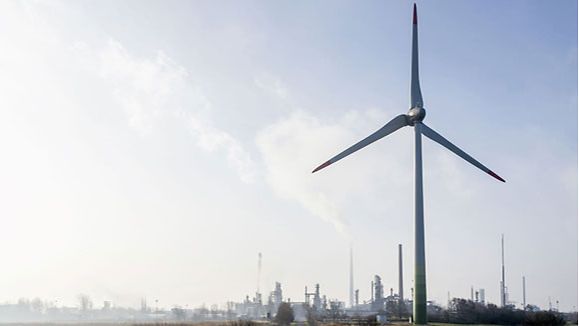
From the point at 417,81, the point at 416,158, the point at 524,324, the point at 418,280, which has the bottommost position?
the point at 524,324

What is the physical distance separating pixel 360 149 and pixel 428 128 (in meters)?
9.88

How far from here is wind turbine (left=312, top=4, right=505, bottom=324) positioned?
231ft

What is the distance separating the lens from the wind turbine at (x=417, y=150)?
70.3 meters

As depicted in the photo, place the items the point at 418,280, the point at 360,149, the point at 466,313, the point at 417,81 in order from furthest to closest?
the point at 466,313
the point at 417,81
the point at 360,149
the point at 418,280

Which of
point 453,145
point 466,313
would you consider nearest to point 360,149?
point 453,145

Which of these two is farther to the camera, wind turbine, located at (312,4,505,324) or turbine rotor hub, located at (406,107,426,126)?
turbine rotor hub, located at (406,107,426,126)

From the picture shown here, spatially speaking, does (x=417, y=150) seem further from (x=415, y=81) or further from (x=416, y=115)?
(x=415, y=81)

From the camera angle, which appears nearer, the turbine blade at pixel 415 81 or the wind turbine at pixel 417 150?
the wind turbine at pixel 417 150

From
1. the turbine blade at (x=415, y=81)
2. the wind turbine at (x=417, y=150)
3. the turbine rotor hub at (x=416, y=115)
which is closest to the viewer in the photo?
the wind turbine at (x=417, y=150)

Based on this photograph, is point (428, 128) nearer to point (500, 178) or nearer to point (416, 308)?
point (500, 178)

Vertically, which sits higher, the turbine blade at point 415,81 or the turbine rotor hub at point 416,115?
the turbine blade at point 415,81

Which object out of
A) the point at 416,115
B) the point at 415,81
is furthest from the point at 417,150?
the point at 415,81

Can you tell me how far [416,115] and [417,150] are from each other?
14.9 feet

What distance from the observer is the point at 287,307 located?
10175 centimetres
